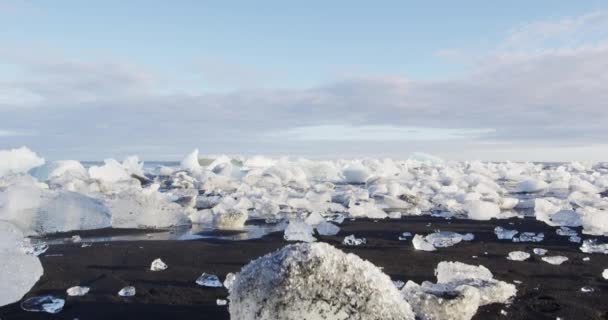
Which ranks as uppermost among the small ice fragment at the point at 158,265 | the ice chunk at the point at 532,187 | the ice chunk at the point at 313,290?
the ice chunk at the point at 313,290

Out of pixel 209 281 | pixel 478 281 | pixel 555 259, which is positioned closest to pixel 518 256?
pixel 555 259

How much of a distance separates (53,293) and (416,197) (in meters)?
6.11

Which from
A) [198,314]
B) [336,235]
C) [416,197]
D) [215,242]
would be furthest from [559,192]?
[198,314]

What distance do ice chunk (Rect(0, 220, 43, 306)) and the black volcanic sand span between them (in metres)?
0.06

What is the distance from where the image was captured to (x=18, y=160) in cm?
1418

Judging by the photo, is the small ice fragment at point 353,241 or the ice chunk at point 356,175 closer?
the small ice fragment at point 353,241

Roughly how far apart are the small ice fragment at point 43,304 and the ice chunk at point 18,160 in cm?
1275

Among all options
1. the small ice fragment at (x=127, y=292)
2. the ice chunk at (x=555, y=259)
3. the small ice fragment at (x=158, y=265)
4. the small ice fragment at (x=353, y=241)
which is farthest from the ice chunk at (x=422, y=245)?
the small ice fragment at (x=127, y=292)

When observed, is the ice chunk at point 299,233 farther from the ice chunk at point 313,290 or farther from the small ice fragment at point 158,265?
the ice chunk at point 313,290

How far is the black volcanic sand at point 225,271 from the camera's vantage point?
248 cm

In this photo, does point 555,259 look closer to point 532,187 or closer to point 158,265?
point 158,265

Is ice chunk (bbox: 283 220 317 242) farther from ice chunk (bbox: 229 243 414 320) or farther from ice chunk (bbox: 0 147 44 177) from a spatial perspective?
ice chunk (bbox: 0 147 44 177)

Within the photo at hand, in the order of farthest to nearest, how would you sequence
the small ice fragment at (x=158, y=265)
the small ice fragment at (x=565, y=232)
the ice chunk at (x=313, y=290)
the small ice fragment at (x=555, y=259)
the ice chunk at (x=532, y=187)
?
the ice chunk at (x=532, y=187), the small ice fragment at (x=565, y=232), the small ice fragment at (x=555, y=259), the small ice fragment at (x=158, y=265), the ice chunk at (x=313, y=290)

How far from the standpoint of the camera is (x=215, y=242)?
4.43m
